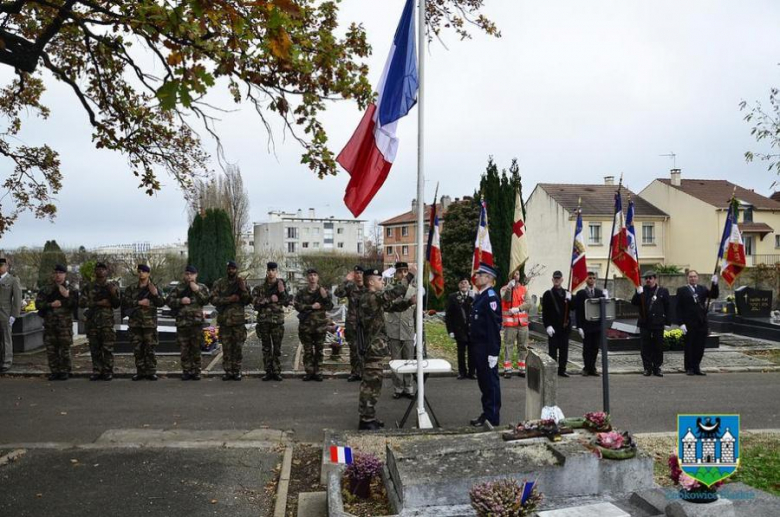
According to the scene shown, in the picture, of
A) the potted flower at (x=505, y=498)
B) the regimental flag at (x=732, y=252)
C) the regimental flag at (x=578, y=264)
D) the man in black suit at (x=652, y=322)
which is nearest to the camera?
the potted flower at (x=505, y=498)

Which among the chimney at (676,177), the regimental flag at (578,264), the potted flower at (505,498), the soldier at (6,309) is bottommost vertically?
the potted flower at (505,498)

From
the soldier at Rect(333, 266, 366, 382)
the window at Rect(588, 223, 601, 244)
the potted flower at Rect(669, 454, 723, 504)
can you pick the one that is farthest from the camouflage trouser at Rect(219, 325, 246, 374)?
the window at Rect(588, 223, 601, 244)

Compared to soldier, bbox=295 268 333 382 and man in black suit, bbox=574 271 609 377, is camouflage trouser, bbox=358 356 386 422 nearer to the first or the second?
soldier, bbox=295 268 333 382

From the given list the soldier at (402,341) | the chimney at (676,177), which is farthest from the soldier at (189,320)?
the chimney at (676,177)

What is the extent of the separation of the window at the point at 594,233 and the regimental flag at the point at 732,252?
29949 millimetres

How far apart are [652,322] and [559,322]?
75.3 inches

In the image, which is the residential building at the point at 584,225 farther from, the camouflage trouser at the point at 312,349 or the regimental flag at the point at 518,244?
the camouflage trouser at the point at 312,349

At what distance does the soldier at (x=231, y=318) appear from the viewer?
445 inches

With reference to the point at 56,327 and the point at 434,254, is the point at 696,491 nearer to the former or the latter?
the point at 434,254

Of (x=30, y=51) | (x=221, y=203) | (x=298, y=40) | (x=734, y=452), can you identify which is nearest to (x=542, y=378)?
(x=734, y=452)

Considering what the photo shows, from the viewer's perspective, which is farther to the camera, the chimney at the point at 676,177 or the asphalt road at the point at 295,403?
the chimney at the point at 676,177

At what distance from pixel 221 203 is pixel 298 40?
45.9 metres

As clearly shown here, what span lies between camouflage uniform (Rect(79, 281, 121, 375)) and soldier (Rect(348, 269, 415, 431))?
567 cm

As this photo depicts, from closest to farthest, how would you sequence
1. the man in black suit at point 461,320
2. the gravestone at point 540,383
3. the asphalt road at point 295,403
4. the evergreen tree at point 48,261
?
the gravestone at point 540,383 < the asphalt road at point 295,403 < the man in black suit at point 461,320 < the evergreen tree at point 48,261
